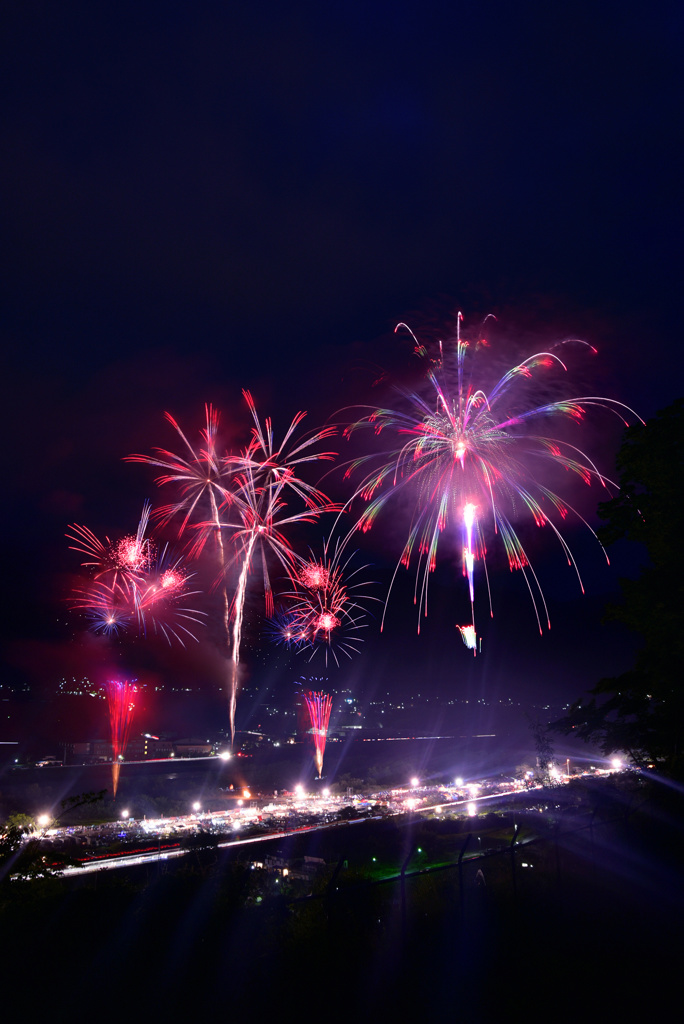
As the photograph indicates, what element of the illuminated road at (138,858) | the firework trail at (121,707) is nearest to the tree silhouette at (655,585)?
the illuminated road at (138,858)

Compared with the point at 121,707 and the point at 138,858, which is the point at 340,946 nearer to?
the point at 138,858

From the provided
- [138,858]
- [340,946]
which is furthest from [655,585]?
[138,858]

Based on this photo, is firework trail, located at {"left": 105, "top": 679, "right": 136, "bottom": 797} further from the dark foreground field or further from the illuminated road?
the dark foreground field

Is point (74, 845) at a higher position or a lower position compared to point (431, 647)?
→ lower

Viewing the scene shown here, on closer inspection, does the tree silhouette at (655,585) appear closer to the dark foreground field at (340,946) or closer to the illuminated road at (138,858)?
the dark foreground field at (340,946)

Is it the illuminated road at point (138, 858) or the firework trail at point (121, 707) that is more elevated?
the firework trail at point (121, 707)

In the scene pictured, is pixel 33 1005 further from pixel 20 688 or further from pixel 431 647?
pixel 431 647

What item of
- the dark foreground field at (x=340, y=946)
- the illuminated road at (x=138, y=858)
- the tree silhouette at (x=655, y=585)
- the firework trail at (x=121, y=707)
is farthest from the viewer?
Answer: the firework trail at (x=121, y=707)

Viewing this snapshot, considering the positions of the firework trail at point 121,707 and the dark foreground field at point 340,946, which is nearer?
the dark foreground field at point 340,946

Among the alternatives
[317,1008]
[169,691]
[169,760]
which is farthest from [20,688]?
[317,1008]
